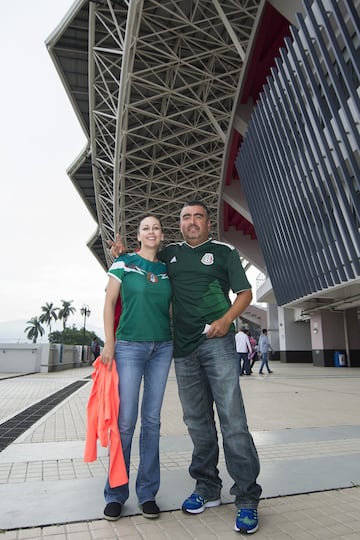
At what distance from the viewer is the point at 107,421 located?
8.71 feet

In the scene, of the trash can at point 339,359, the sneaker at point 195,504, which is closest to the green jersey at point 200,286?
the sneaker at point 195,504

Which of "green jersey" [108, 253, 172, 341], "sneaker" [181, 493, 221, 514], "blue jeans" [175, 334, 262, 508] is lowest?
"sneaker" [181, 493, 221, 514]

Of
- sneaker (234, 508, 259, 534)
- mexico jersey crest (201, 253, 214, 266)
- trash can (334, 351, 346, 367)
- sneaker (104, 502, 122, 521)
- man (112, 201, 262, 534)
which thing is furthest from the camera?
trash can (334, 351, 346, 367)

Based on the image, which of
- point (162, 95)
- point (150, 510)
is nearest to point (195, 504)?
point (150, 510)

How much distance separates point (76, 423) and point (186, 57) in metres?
21.3

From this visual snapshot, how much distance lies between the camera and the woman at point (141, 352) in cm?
273

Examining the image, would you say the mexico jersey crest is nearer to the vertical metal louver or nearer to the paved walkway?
the paved walkway

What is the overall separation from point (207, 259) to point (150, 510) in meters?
1.69

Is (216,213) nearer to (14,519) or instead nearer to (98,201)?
(98,201)

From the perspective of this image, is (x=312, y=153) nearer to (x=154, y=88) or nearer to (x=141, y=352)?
(x=154, y=88)

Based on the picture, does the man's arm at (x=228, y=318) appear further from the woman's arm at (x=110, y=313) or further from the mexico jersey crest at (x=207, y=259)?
the woman's arm at (x=110, y=313)

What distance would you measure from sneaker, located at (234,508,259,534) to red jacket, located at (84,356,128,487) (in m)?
0.74

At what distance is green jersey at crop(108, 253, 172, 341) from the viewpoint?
2.80 m

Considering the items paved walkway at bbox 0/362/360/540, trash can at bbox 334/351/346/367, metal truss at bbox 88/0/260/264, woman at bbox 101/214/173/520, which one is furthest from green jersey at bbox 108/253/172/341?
trash can at bbox 334/351/346/367
